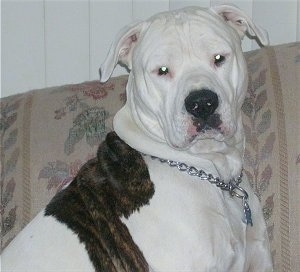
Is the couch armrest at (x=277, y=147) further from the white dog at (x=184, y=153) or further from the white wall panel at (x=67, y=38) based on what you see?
the white wall panel at (x=67, y=38)

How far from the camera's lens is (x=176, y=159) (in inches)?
89.8

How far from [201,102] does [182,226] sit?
355 mm

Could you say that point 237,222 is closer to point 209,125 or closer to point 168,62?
point 209,125

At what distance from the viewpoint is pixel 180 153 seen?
7.52ft

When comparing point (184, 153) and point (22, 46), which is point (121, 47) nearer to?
point (184, 153)

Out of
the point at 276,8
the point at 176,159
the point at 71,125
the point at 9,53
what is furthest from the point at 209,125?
the point at 9,53

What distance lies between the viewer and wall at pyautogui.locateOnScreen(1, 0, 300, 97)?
3258 mm

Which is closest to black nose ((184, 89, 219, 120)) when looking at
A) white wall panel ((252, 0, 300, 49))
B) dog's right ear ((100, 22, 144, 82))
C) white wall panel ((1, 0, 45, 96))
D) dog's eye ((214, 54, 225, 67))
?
dog's eye ((214, 54, 225, 67))

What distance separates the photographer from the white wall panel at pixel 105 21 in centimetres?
326

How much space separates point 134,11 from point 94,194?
1.25 metres

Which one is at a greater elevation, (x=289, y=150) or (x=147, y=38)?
(x=147, y=38)

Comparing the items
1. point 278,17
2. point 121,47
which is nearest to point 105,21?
point 278,17

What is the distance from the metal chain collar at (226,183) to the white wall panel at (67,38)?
45.3 inches

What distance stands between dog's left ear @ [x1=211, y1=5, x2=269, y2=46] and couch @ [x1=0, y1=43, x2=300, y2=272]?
263 mm
